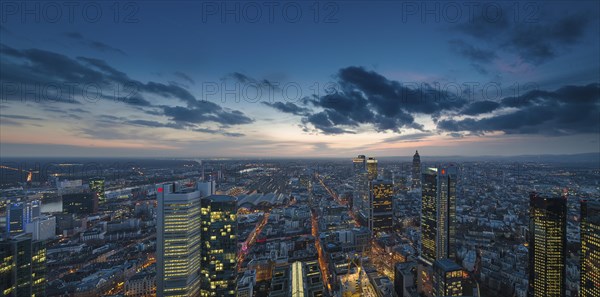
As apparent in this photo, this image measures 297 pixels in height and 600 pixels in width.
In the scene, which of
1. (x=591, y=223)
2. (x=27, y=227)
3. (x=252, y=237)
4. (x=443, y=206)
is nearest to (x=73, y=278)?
(x=27, y=227)

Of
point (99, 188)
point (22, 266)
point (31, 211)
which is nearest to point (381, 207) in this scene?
point (22, 266)

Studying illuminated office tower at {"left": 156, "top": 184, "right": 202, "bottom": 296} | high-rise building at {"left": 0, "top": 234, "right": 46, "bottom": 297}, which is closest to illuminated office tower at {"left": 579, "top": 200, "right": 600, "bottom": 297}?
illuminated office tower at {"left": 156, "top": 184, "right": 202, "bottom": 296}

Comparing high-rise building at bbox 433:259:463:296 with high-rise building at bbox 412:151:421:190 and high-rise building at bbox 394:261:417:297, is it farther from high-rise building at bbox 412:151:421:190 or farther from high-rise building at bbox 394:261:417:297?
high-rise building at bbox 412:151:421:190

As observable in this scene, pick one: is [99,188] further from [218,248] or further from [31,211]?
[218,248]

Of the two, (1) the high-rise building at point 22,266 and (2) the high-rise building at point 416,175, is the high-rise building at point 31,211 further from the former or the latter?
(2) the high-rise building at point 416,175

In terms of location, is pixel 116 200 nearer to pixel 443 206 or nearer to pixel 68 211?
pixel 68 211

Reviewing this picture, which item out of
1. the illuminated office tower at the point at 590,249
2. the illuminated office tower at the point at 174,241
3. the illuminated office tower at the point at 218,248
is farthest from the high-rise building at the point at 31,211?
the illuminated office tower at the point at 590,249
